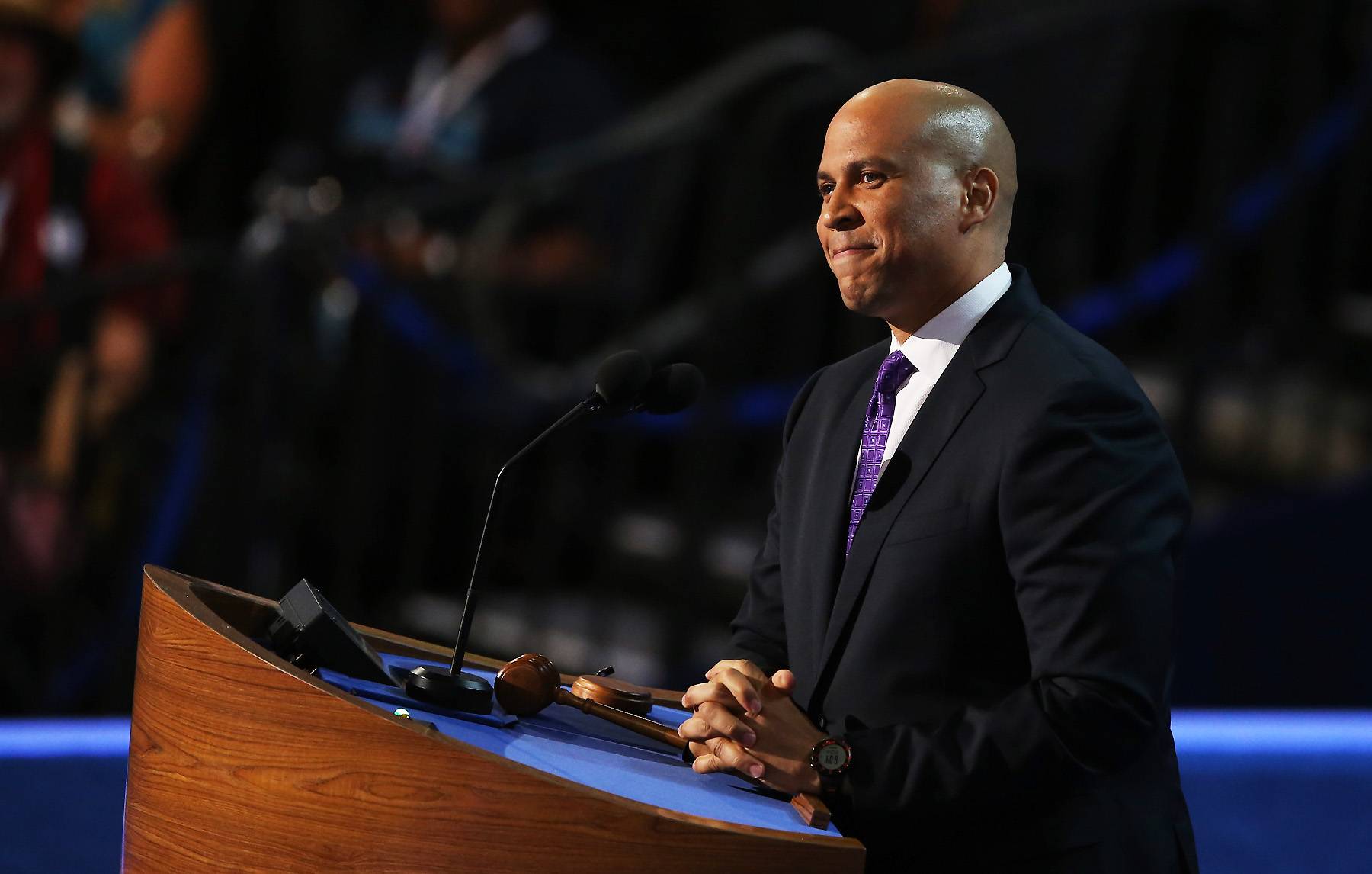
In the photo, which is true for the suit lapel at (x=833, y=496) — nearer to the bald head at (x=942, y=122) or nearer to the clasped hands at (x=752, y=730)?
the clasped hands at (x=752, y=730)

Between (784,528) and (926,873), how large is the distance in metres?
0.47

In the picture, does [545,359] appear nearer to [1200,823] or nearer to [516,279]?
[516,279]

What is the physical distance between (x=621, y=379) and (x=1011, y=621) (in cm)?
52

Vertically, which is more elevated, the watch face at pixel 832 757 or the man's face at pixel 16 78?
the man's face at pixel 16 78

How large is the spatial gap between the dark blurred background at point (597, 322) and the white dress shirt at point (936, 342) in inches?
99.5

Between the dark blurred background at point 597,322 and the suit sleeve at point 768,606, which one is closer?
the suit sleeve at point 768,606

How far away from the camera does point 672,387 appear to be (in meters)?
1.93

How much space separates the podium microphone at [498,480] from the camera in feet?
5.81

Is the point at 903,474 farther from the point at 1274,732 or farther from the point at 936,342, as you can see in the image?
the point at 1274,732

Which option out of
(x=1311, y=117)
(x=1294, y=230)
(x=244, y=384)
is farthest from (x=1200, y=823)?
(x=244, y=384)

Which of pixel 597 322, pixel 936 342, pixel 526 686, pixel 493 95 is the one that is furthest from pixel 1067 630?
pixel 493 95

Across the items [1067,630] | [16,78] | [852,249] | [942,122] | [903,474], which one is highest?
[16,78]

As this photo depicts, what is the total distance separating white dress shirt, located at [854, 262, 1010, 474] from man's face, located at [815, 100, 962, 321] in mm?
53

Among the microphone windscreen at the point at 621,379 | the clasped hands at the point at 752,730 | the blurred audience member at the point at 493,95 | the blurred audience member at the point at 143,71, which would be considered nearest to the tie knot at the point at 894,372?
the microphone windscreen at the point at 621,379
